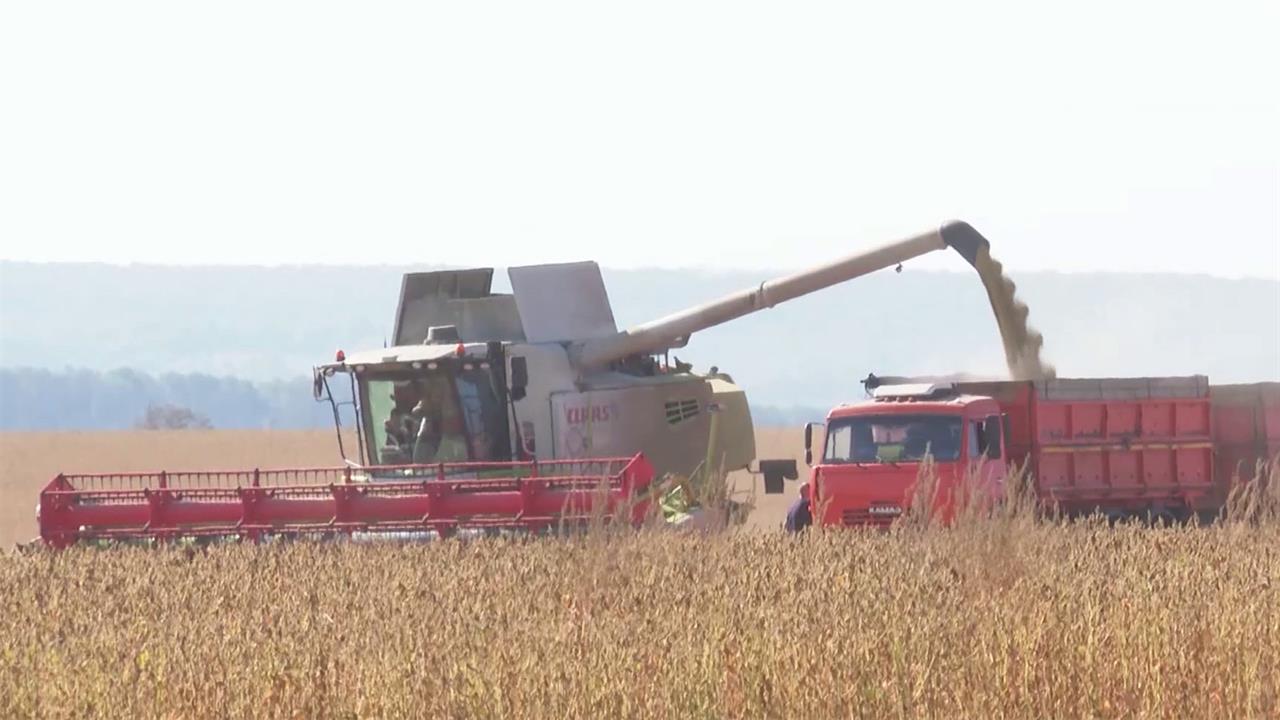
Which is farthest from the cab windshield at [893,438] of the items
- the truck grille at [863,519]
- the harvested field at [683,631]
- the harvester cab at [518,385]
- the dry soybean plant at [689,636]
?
the dry soybean plant at [689,636]

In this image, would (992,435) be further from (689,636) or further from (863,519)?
(689,636)

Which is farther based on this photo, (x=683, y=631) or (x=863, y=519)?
(x=863, y=519)

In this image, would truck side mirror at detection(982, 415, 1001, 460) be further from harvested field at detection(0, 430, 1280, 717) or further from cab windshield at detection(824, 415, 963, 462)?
harvested field at detection(0, 430, 1280, 717)

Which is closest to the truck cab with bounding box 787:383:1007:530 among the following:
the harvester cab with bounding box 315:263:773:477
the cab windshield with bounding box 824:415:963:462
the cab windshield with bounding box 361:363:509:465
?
the cab windshield with bounding box 824:415:963:462

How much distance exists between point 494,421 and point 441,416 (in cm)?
50

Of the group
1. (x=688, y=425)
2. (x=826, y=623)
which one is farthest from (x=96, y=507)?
(x=826, y=623)

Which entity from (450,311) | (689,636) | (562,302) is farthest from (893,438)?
(689,636)

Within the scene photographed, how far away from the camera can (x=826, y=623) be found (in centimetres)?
856

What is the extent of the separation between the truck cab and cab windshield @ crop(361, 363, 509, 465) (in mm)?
3221

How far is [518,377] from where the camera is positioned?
64.9 feet

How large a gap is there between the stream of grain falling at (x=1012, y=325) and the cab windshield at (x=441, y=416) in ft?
15.8

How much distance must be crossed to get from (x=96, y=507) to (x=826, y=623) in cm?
1135

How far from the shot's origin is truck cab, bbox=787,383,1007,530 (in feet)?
59.1

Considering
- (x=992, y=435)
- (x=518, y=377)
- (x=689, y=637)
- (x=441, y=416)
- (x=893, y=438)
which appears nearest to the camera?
(x=689, y=637)
